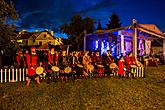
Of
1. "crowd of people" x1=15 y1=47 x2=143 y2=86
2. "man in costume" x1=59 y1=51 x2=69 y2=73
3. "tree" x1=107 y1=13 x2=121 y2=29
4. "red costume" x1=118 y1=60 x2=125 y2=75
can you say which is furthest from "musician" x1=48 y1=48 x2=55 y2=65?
"tree" x1=107 y1=13 x2=121 y2=29

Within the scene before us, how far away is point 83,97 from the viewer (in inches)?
380

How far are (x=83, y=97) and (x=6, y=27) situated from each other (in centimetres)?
842

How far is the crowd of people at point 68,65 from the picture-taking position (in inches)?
482

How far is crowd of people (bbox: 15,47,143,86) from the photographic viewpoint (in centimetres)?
1223

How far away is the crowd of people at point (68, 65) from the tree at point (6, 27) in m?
1.93

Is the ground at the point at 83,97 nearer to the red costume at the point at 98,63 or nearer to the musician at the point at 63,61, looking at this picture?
the musician at the point at 63,61

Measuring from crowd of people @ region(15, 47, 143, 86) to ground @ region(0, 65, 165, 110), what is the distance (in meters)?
0.94

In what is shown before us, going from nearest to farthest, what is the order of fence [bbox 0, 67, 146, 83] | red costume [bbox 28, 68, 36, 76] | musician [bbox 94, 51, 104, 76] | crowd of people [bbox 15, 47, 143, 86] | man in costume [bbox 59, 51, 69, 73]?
red costume [bbox 28, 68, 36, 76]
crowd of people [bbox 15, 47, 143, 86]
fence [bbox 0, 67, 146, 83]
man in costume [bbox 59, 51, 69, 73]
musician [bbox 94, 51, 104, 76]

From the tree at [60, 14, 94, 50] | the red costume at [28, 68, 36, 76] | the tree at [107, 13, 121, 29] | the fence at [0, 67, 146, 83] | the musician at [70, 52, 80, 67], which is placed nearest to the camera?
the red costume at [28, 68, 36, 76]

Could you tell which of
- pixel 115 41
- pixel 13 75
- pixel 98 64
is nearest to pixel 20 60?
pixel 13 75

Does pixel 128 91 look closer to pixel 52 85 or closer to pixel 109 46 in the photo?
pixel 52 85

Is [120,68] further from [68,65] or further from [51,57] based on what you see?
[51,57]

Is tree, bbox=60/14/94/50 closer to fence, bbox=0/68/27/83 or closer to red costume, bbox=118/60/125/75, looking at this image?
red costume, bbox=118/60/125/75

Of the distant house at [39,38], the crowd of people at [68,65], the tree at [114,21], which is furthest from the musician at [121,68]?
the distant house at [39,38]
